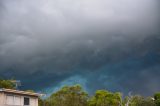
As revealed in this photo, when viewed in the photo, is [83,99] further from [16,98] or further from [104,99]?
[16,98]

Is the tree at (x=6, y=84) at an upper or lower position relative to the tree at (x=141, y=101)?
upper

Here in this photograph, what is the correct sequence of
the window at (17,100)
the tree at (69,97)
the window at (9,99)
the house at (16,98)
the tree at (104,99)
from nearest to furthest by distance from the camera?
the house at (16,98) < the window at (9,99) < the window at (17,100) < the tree at (104,99) < the tree at (69,97)

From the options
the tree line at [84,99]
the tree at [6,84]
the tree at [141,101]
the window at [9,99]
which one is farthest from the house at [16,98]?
the tree at [141,101]

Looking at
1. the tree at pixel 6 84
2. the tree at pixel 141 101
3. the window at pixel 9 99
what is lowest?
the window at pixel 9 99

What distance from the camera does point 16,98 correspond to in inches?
1960

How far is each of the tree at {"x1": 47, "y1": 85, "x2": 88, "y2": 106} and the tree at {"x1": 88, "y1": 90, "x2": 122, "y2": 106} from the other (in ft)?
9.35

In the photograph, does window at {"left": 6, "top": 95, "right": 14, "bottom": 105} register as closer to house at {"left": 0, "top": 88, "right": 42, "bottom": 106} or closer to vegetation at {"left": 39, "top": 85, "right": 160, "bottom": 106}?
house at {"left": 0, "top": 88, "right": 42, "bottom": 106}

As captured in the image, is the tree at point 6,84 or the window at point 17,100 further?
the tree at point 6,84

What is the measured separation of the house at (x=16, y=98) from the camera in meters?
47.7

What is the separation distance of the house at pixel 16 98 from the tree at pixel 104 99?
37470 mm

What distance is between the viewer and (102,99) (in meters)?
88.4

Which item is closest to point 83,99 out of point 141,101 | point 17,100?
point 141,101

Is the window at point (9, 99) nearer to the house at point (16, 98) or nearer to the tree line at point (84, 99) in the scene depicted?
the house at point (16, 98)

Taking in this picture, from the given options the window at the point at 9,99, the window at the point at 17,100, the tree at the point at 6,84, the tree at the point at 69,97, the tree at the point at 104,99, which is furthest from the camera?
the tree at the point at 69,97
